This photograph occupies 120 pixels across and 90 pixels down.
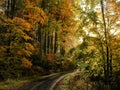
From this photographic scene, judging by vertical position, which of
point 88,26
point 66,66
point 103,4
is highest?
point 103,4

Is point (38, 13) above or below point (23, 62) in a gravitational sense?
above

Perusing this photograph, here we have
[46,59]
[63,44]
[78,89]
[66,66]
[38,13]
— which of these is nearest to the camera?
[78,89]

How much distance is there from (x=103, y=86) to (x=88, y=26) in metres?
4.96

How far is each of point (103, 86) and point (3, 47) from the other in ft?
37.6

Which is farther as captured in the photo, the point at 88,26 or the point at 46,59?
the point at 46,59

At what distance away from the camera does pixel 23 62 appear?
2411cm

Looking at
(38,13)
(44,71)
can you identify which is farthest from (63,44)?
(38,13)

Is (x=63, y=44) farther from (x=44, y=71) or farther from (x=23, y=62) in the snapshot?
(x=23, y=62)

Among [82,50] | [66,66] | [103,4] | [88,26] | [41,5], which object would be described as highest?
[41,5]

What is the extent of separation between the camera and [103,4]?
1778cm

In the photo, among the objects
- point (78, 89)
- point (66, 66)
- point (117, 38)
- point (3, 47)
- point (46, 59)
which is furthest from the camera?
point (66, 66)

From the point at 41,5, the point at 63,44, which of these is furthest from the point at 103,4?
the point at 63,44

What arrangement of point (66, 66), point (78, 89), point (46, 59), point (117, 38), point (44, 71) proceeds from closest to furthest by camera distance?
point (117, 38)
point (78, 89)
point (44, 71)
point (46, 59)
point (66, 66)

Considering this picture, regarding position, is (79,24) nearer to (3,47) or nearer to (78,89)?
(78,89)
